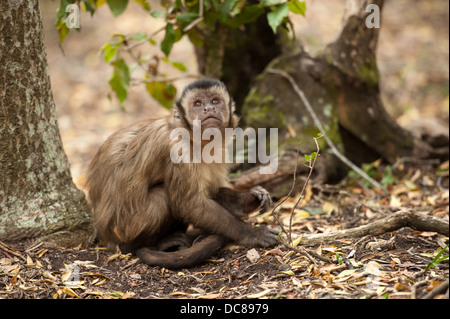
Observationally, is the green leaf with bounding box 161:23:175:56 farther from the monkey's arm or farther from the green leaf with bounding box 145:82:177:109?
the monkey's arm

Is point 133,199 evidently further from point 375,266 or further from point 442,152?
point 442,152

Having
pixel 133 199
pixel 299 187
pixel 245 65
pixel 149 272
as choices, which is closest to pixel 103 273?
pixel 149 272

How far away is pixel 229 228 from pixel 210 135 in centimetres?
84

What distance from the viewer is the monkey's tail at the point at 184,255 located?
13.1 ft

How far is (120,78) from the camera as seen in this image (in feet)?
17.6

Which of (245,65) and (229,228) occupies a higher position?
(245,65)

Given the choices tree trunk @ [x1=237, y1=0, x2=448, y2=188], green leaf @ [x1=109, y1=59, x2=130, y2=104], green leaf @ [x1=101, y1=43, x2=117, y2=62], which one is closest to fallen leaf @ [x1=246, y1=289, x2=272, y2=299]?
tree trunk @ [x1=237, y1=0, x2=448, y2=188]

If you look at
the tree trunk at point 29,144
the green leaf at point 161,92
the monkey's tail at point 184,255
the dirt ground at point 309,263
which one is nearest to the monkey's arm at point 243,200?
the dirt ground at point 309,263

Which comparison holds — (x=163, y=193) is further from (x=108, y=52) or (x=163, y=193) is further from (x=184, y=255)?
(x=108, y=52)

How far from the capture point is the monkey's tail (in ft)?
13.1

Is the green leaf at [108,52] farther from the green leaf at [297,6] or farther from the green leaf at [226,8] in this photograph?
the green leaf at [297,6]

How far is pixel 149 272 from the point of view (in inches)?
156

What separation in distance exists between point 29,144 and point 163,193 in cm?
119

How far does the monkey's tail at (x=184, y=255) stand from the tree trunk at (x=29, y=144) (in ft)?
2.22
